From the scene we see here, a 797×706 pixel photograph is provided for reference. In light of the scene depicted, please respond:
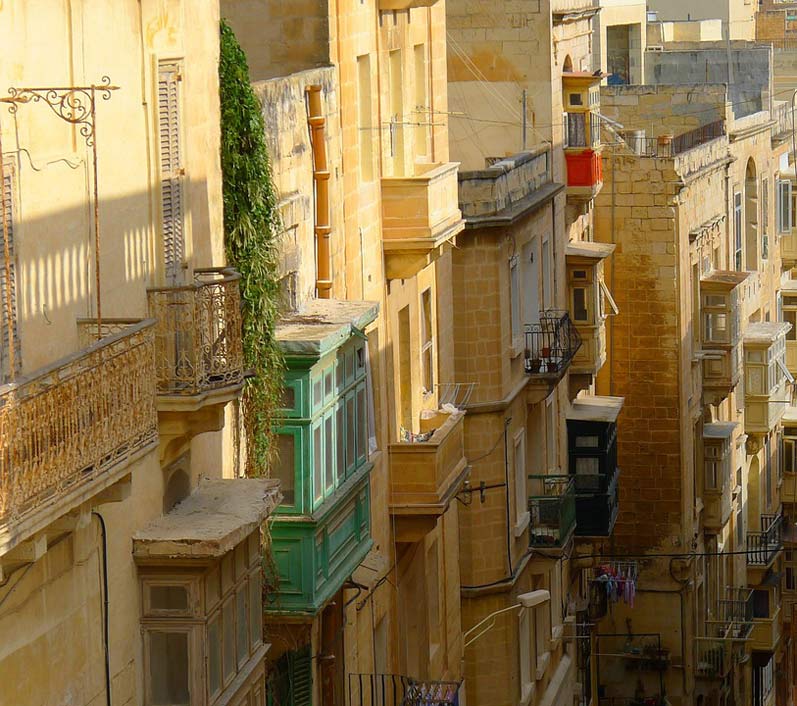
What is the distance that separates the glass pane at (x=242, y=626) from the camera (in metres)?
15.8

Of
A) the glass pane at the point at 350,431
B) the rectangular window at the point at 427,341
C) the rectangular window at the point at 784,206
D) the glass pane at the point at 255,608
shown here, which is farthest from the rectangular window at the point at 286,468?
the rectangular window at the point at 784,206

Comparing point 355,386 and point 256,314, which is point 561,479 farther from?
point 256,314

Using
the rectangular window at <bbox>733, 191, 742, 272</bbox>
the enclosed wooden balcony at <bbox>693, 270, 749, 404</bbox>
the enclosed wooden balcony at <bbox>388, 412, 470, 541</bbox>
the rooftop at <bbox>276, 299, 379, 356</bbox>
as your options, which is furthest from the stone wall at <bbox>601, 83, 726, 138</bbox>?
the rooftop at <bbox>276, 299, 379, 356</bbox>

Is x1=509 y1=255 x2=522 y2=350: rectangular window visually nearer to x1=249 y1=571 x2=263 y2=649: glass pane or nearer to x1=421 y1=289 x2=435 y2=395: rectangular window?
x1=421 y1=289 x2=435 y2=395: rectangular window

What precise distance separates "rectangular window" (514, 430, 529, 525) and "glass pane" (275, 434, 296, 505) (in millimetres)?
11566

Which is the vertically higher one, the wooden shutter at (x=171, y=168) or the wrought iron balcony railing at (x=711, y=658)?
the wooden shutter at (x=171, y=168)

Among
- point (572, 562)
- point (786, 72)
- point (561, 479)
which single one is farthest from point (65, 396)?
point (786, 72)

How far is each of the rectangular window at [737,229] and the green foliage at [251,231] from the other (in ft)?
90.5

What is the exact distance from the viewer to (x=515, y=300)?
29.7 metres

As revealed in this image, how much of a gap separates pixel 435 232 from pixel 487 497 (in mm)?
6426

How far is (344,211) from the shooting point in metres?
21.7

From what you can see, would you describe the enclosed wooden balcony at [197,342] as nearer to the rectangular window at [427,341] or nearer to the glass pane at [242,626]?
the glass pane at [242,626]

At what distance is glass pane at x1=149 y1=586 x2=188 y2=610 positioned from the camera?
582 inches

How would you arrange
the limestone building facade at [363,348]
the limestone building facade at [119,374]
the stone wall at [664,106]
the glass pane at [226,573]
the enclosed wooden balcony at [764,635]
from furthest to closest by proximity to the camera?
the enclosed wooden balcony at [764,635] → the stone wall at [664,106] → the limestone building facade at [363,348] → the glass pane at [226,573] → the limestone building facade at [119,374]
